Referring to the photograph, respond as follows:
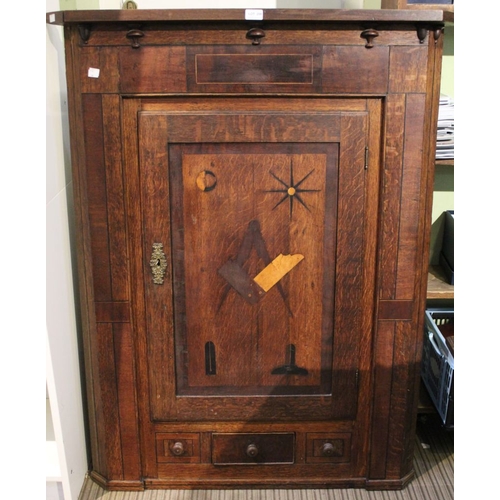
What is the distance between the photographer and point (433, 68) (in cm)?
203

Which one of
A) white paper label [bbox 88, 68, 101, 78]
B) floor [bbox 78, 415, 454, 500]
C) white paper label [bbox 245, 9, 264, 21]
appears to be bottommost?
floor [bbox 78, 415, 454, 500]

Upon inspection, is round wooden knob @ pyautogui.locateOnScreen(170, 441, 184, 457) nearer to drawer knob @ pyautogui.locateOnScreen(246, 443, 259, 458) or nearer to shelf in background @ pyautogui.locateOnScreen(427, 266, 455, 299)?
drawer knob @ pyautogui.locateOnScreen(246, 443, 259, 458)

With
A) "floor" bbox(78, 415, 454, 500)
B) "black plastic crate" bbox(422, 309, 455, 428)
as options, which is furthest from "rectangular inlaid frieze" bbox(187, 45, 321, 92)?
"floor" bbox(78, 415, 454, 500)

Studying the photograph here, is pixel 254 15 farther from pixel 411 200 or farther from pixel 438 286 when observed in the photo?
pixel 438 286

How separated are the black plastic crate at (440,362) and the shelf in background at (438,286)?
0.53 feet

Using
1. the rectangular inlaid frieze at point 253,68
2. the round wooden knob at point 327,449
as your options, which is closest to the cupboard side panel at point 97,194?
the rectangular inlaid frieze at point 253,68

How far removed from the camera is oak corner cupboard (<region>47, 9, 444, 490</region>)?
6.52 feet

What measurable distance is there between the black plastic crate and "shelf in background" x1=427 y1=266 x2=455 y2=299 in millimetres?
163

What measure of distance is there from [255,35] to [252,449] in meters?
1.39

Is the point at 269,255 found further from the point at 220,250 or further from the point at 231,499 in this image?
the point at 231,499

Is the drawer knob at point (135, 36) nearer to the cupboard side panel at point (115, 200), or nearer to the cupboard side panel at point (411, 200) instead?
the cupboard side panel at point (115, 200)

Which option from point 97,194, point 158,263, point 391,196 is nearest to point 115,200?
point 97,194

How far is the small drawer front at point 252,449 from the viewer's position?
7.80ft

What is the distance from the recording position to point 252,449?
2.37 meters
